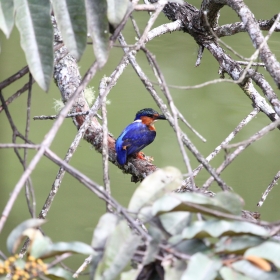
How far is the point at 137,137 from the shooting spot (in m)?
2.31

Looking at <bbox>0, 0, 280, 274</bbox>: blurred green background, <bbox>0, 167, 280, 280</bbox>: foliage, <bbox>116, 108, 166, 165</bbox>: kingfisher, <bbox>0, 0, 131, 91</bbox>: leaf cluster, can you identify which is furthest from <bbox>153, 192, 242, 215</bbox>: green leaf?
<bbox>0, 0, 280, 274</bbox>: blurred green background

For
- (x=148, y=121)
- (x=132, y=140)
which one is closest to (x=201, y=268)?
(x=132, y=140)

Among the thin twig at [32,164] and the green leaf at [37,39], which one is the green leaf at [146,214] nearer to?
the thin twig at [32,164]

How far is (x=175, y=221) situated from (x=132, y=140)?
1.63 metres

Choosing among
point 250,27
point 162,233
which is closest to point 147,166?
point 250,27

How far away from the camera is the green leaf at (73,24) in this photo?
2.51ft

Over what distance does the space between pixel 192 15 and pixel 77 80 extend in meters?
0.49

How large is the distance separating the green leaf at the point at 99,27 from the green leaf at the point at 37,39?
7cm

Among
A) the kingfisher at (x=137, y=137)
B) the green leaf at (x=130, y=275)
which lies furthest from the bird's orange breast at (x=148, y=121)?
the green leaf at (x=130, y=275)

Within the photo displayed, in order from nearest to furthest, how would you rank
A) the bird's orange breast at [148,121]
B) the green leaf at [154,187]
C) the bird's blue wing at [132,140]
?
1. the green leaf at [154,187]
2. the bird's blue wing at [132,140]
3. the bird's orange breast at [148,121]

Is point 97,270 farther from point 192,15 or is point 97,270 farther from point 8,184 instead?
point 8,184

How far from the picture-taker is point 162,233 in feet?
1.92

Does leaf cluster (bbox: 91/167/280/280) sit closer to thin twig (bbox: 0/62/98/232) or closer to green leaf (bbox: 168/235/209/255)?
green leaf (bbox: 168/235/209/255)

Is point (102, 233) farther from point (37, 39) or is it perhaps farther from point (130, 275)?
point (37, 39)
